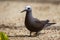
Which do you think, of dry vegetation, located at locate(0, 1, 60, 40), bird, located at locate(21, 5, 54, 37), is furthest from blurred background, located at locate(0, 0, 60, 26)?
bird, located at locate(21, 5, 54, 37)

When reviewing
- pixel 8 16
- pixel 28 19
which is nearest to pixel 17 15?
pixel 8 16

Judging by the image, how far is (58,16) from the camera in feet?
15.7

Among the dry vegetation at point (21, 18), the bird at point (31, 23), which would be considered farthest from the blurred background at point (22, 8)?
the bird at point (31, 23)

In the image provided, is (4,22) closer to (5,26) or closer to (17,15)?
(5,26)

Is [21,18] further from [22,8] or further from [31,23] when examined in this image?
[31,23]

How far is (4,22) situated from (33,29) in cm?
101

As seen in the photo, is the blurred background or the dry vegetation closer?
the dry vegetation

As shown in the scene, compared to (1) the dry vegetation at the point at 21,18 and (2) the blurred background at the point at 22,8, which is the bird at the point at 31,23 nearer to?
(1) the dry vegetation at the point at 21,18

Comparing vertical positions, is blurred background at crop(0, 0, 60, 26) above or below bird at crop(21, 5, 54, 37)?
Answer: below

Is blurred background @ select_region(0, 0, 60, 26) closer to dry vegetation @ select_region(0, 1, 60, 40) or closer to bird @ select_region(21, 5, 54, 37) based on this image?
dry vegetation @ select_region(0, 1, 60, 40)

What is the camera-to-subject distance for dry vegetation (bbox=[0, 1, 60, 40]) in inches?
140

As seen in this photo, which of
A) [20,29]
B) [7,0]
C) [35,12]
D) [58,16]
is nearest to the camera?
[20,29]

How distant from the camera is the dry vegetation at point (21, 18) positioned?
3552mm

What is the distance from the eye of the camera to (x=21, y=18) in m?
4.68
